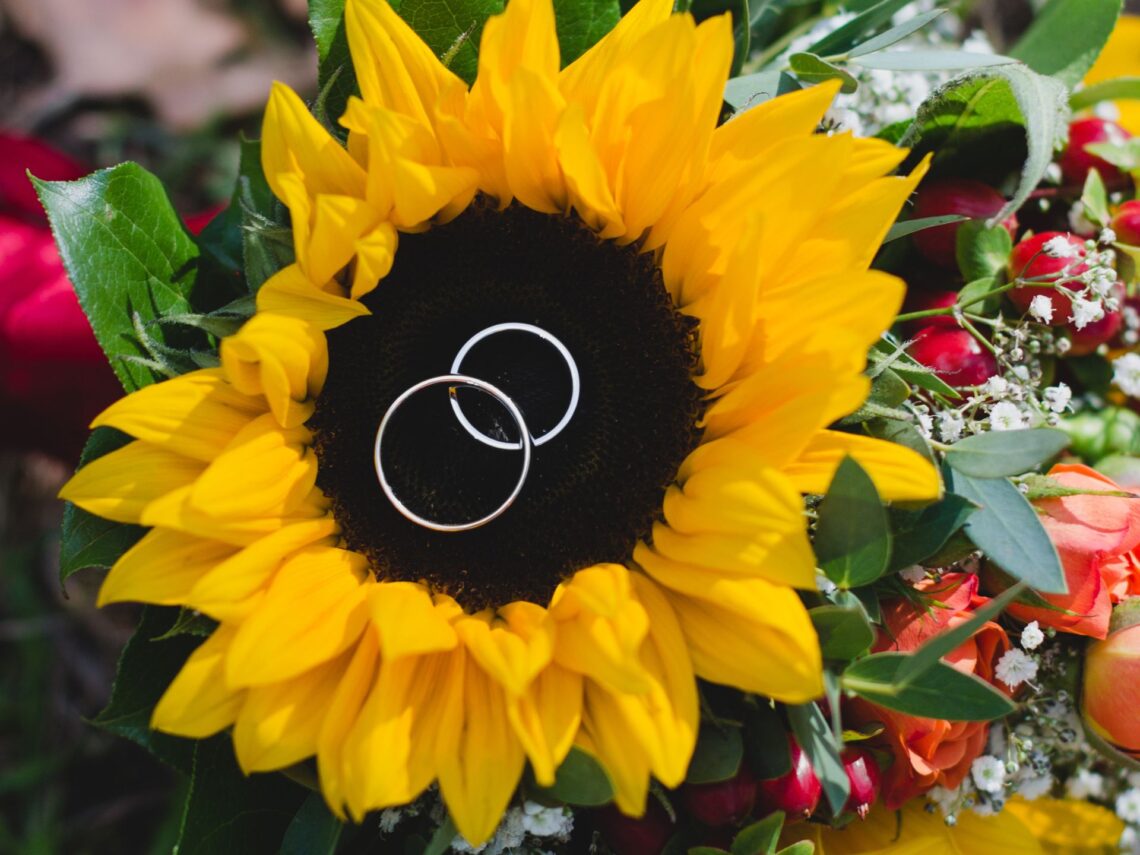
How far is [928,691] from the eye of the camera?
596 mm

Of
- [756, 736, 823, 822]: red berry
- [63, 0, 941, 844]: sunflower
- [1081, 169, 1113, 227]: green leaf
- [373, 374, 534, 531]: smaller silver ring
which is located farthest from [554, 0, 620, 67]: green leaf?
[756, 736, 823, 822]: red berry

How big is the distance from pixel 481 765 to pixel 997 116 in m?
0.49

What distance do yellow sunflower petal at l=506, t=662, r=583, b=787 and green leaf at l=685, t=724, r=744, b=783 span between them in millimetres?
68

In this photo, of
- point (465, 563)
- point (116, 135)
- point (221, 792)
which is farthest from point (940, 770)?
point (116, 135)

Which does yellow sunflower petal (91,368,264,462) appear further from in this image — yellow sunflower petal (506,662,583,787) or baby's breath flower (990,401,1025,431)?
baby's breath flower (990,401,1025,431)

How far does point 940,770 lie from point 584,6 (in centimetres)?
50

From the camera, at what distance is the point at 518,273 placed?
74cm

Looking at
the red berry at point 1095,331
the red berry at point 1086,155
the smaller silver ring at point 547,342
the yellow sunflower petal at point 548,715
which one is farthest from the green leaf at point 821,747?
Answer: the red berry at point 1086,155

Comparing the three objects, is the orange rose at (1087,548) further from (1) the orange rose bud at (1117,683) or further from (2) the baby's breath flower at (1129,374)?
(2) the baby's breath flower at (1129,374)

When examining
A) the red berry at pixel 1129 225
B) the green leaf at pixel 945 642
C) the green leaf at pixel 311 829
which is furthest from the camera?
the red berry at pixel 1129 225

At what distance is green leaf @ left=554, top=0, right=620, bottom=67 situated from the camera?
731 mm

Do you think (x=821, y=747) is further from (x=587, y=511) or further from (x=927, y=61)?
(x=927, y=61)

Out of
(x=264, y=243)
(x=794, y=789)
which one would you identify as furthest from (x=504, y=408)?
(x=794, y=789)

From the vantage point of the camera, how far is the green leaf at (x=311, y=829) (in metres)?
0.65
